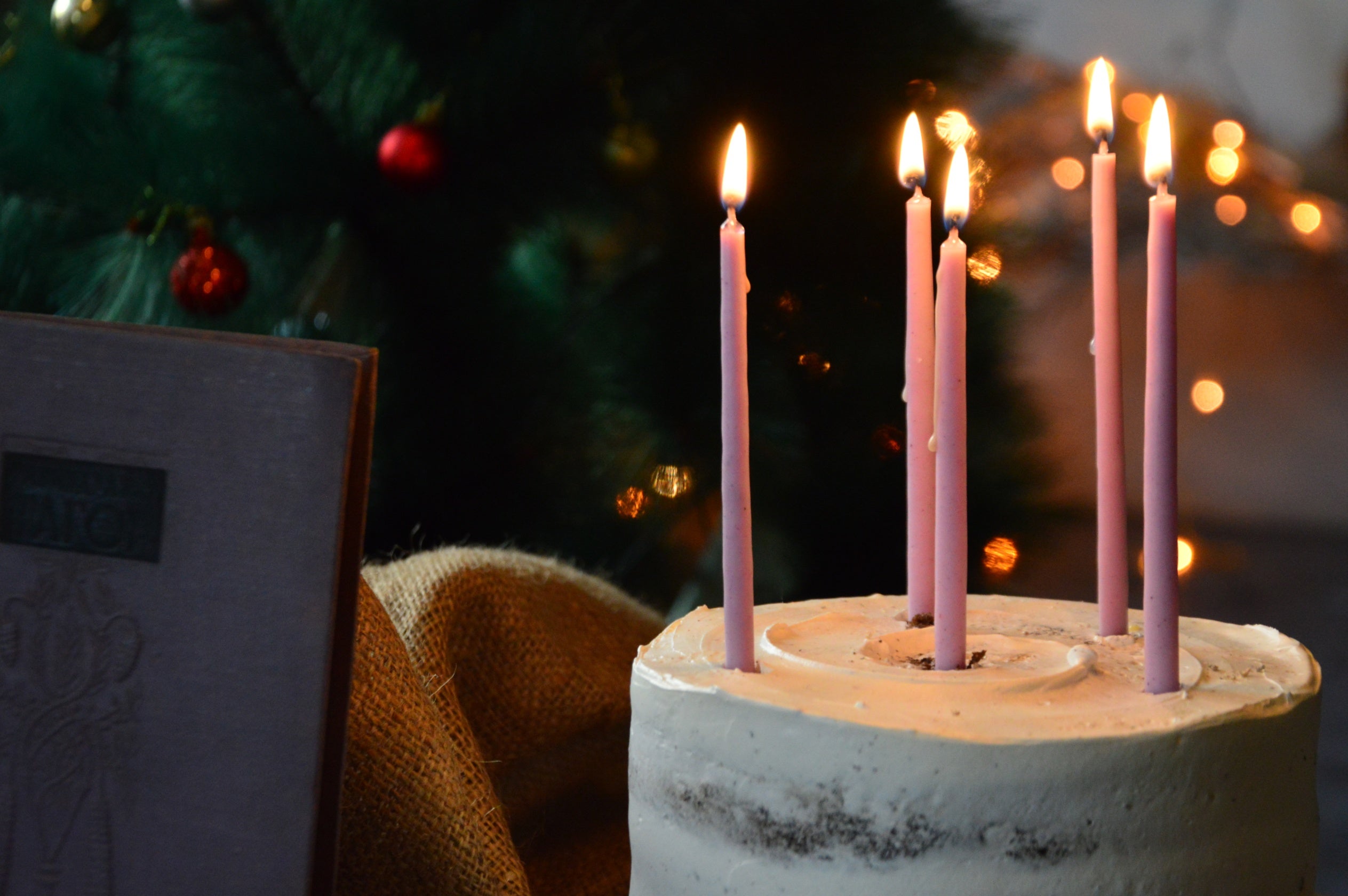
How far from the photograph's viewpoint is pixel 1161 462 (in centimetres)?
45

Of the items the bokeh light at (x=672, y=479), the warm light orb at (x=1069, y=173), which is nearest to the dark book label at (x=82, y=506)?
the bokeh light at (x=672, y=479)

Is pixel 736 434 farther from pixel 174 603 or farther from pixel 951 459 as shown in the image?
pixel 174 603

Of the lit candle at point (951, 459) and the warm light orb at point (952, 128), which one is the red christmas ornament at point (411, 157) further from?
the lit candle at point (951, 459)

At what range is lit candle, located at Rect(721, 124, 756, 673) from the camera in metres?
0.48

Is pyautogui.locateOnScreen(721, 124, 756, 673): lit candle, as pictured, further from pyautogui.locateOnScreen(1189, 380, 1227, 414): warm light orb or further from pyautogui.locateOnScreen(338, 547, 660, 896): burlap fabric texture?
pyautogui.locateOnScreen(1189, 380, 1227, 414): warm light orb

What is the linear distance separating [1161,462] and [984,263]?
0.52m

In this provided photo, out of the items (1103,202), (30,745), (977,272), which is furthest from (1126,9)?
(30,745)

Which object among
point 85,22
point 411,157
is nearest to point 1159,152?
point 411,157

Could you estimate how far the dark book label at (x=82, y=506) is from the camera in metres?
0.49

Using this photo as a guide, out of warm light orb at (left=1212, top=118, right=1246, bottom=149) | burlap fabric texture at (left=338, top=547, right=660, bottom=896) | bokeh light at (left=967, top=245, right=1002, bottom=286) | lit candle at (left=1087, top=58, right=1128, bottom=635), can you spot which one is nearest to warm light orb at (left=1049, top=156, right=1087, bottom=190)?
warm light orb at (left=1212, top=118, right=1246, bottom=149)

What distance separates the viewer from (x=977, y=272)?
949 millimetres

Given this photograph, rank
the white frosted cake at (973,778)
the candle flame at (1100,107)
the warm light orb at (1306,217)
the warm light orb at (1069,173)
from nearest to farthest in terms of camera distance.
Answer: the white frosted cake at (973,778)
the candle flame at (1100,107)
the warm light orb at (1069,173)
the warm light orb at (1306,217)

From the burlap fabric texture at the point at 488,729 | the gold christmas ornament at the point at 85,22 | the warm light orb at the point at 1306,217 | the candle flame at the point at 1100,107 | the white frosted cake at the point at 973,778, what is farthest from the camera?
the warm light orb at the point at 1306,217

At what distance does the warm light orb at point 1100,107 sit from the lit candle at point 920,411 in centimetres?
7
